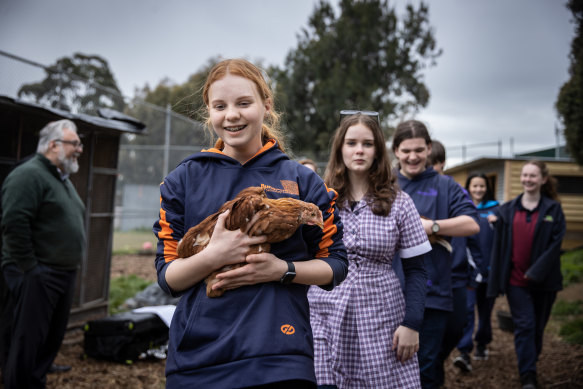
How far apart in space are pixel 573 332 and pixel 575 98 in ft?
24.1

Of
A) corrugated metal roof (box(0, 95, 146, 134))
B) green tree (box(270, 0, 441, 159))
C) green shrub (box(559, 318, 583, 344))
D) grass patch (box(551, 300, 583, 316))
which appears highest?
green tree (box(270, 0, 441, 159))

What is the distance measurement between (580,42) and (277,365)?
1358cm

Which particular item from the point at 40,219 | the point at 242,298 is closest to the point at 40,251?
the point at 40,219

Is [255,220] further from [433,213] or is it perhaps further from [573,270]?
[573,270]

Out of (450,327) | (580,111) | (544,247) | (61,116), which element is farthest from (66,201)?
(580,111)

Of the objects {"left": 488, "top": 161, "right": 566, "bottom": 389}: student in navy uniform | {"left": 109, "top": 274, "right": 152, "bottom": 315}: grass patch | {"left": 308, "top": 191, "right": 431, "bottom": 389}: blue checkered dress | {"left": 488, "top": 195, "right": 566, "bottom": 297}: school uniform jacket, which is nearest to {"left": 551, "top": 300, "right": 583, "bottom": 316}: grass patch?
{"left": 488, "top": 161, "right": 566, "bottom": 389}: student in navy uniform

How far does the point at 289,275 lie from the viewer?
1.57 meters

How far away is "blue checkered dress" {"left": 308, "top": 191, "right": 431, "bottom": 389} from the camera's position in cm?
248

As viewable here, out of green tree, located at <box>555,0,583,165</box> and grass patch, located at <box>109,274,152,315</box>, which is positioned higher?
green tree, located at <box>555,0,583,165</box>

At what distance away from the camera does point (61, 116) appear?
221 inches

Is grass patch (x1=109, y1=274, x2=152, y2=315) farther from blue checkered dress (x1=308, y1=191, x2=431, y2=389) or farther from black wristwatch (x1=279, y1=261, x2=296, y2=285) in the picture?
black wristwatch (x1=279, y1=261, x2=296, y2=285)

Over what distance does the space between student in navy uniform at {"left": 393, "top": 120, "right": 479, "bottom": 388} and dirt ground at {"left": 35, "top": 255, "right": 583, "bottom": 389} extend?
8.36 ft

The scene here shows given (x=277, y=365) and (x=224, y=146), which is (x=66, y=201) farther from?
(x=277, y=365)

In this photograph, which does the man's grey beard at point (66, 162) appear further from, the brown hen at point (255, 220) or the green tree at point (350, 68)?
the green tree at point (350, 68)
